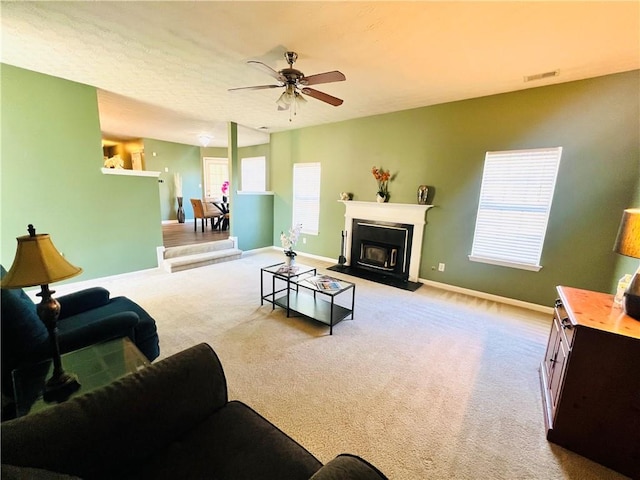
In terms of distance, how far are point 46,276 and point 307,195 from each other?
186 inches

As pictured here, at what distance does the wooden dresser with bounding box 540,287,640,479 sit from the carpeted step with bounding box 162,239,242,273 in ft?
16.2

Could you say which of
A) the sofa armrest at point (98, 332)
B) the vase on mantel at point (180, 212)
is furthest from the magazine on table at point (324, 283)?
the vase on mantel at point (180, 212)

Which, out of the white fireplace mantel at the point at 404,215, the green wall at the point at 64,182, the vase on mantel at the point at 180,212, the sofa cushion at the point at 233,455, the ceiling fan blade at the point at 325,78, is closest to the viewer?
the sofa cushion at the point at 233,455

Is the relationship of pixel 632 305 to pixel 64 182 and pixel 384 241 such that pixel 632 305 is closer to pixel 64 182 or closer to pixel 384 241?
pixel 384 241

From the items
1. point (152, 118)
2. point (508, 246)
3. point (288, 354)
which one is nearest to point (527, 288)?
point (508, 246)

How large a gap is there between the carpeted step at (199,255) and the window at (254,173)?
2.70 m

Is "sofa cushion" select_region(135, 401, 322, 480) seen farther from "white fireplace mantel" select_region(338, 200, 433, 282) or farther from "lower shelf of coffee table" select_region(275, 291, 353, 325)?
"white fireplace mantel" select_region(338, 200, 433, 282)

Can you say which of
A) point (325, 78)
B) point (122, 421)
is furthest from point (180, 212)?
point (122, 421)

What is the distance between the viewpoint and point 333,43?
91.7 inches

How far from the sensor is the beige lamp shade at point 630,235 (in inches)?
59.9

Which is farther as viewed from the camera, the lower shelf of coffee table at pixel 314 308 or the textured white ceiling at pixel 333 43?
the lower shelf of coffee table at pixel 314 308

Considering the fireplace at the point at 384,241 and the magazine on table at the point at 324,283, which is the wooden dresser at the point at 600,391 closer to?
the magazine on table at the point at 324,283

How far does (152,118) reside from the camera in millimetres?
5125

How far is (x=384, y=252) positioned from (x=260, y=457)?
12.7ft
